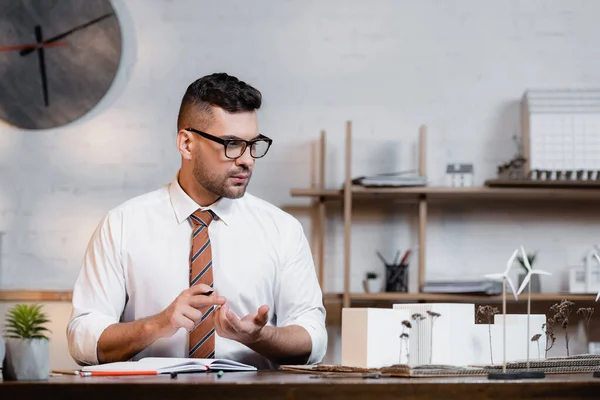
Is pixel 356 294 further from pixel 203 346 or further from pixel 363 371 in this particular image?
pixel 363 371

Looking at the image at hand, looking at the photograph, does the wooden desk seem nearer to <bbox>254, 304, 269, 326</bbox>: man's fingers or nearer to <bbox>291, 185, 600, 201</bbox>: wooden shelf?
<bbox>254, 304, 269, 326</bbox>: man's fingers

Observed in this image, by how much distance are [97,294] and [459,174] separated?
2.05 m

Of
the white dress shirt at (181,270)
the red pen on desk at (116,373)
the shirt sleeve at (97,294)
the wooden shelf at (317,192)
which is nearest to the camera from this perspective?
the red pen on desk at (116,373)

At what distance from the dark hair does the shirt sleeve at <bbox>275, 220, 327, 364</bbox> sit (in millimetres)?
407

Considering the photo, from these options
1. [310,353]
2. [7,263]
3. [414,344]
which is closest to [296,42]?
[7,263]

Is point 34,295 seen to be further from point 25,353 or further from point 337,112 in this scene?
point 25,353

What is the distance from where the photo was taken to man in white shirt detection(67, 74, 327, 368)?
2.42m

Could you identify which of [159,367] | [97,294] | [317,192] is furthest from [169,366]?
[317,192]

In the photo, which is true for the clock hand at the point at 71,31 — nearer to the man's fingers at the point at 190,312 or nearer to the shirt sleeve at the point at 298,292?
the shirt sleeve at the point at 298,292

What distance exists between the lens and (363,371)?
1.81m

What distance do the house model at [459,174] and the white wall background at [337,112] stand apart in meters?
0.18

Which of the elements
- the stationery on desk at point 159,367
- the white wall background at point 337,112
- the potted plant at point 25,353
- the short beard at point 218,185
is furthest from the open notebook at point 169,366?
the white wall background at point 337,112

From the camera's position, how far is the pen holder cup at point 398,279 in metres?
4.00

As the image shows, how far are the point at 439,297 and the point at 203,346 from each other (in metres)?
1.70
